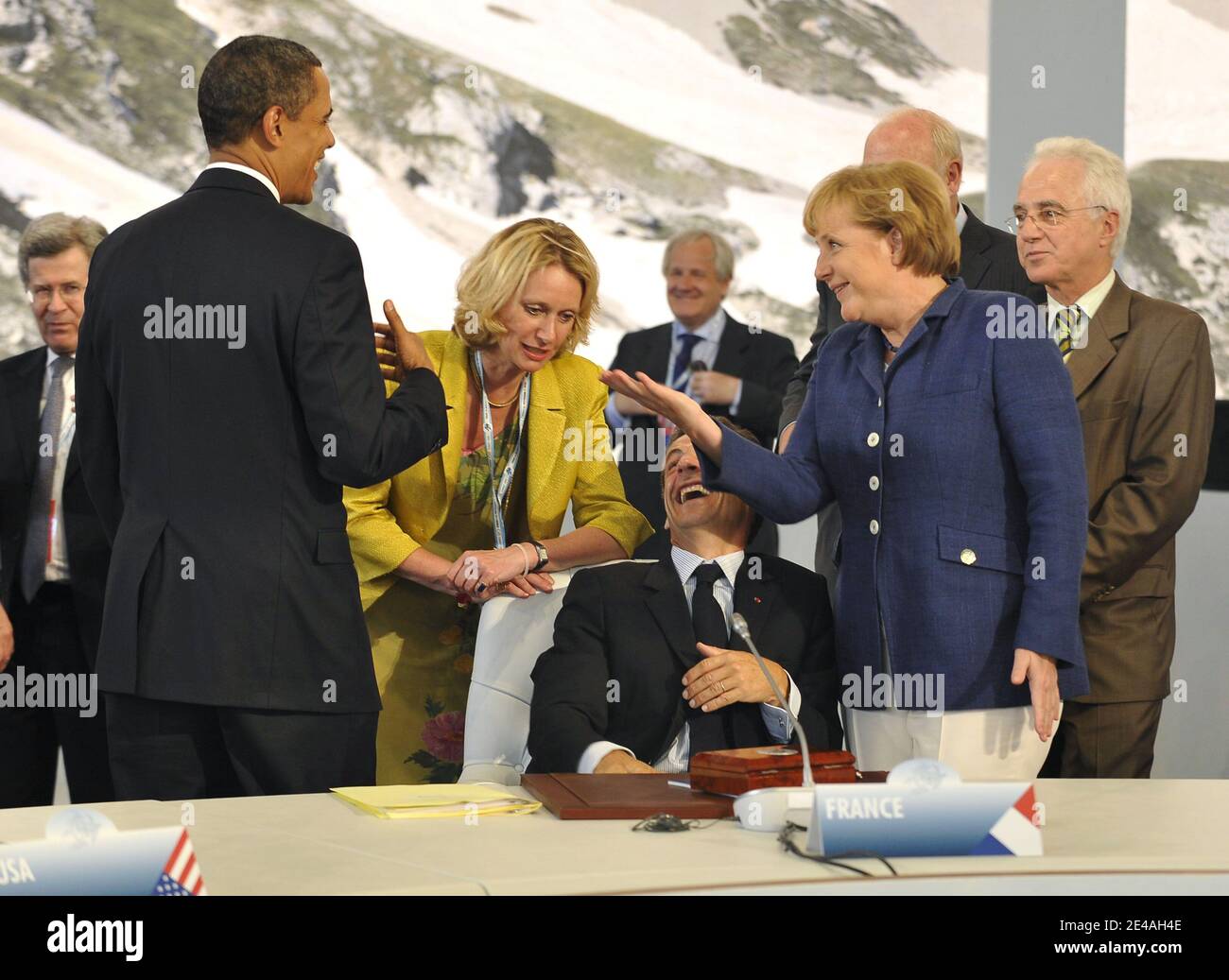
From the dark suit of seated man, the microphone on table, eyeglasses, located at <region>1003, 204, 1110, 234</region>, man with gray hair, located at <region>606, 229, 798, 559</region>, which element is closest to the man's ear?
the dark suit of seated man

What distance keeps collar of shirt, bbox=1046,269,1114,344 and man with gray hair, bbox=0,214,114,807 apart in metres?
1.92

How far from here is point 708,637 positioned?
2.62 m

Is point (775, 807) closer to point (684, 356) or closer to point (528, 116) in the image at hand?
point (684, 356)

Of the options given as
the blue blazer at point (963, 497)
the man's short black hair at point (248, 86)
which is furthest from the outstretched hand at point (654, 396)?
the man's short black hair at point (248, 86)

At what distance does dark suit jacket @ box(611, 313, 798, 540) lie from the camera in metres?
4.22

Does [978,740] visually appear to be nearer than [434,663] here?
Yes

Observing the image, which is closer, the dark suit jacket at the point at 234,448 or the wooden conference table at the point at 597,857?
the wooden conference table at the point at 597,857

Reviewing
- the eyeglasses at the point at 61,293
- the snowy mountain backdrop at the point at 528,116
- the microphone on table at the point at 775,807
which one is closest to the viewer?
the microphone on table at the point at 775,807

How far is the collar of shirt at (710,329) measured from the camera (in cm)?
473

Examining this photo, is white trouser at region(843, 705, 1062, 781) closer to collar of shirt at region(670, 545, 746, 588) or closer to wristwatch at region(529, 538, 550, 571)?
collar of shirt at region(670, 545, 746, 588)

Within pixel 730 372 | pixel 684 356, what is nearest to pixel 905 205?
pixel 730 372

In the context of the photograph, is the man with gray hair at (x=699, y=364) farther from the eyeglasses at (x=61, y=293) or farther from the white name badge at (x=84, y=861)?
the white name badge at (x=84, y=861)

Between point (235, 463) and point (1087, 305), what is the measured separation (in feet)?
5.44

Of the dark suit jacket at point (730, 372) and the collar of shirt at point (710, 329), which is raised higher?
the collar of shirt at point (710, 329)
